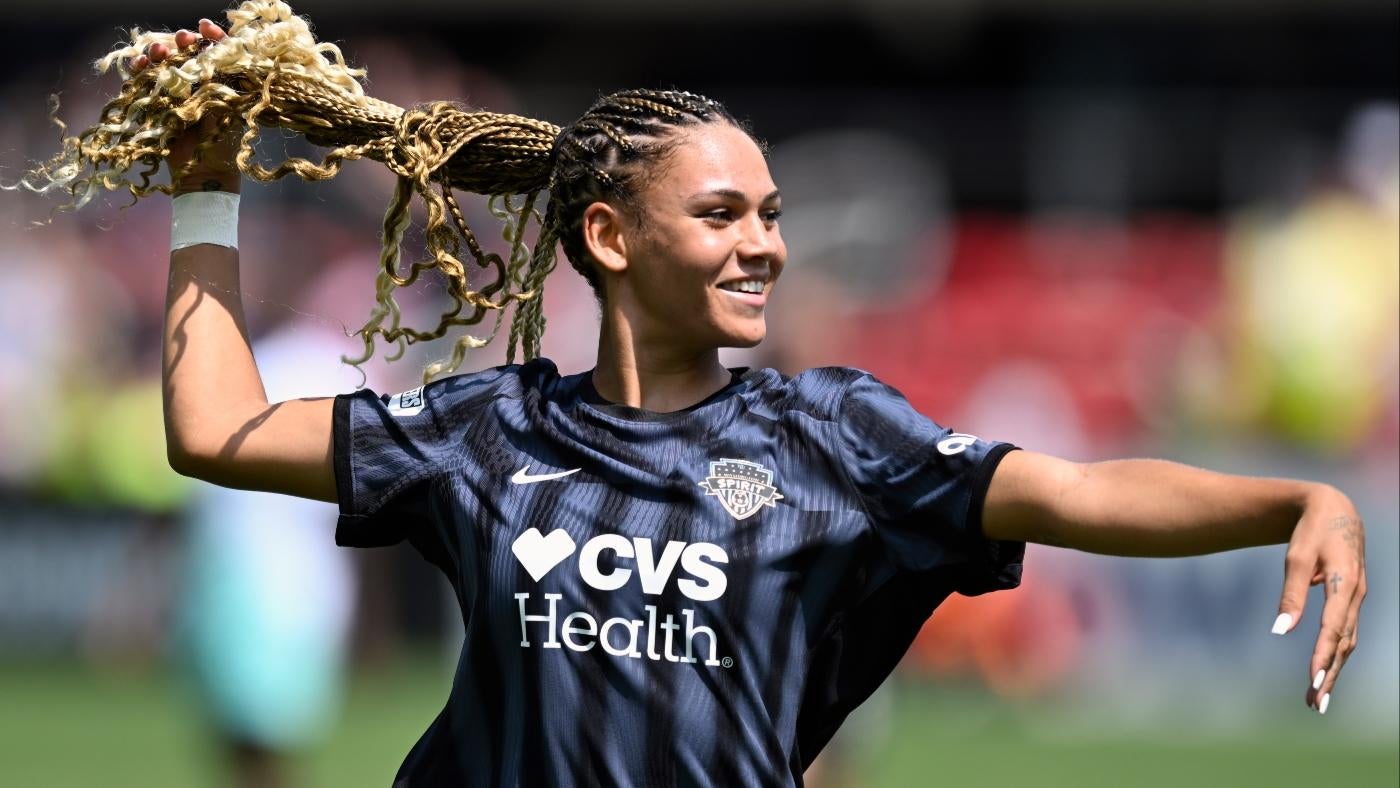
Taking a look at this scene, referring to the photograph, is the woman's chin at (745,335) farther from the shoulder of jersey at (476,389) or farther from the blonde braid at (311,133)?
the blonde braid at (311,133)

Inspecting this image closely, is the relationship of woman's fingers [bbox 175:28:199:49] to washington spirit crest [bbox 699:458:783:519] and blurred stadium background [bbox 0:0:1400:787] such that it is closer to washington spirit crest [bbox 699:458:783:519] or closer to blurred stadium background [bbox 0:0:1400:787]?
washington spirit crest [bbox 699:458:783:519]

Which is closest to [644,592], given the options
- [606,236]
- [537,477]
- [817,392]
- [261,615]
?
[537,477]

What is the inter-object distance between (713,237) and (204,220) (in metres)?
1.07

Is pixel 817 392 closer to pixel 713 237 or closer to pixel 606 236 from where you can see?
pixel 713 237

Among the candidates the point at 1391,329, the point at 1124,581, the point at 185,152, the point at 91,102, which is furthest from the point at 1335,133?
the point at 185,152

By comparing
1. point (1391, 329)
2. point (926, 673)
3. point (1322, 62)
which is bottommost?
point (926, 673)

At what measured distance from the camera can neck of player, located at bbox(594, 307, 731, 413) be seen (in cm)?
382

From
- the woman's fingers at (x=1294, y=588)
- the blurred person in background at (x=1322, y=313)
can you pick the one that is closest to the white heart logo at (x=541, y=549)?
the woman's fingers at (x=1294, y=588)

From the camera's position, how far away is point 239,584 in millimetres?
7688

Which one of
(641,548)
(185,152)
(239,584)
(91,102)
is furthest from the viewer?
(91,102)

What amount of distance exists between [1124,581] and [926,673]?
1606mm

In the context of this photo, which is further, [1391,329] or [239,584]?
[1391,329]

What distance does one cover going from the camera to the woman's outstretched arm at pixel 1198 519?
9.82 ft

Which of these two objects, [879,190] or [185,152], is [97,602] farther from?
[185,152]
